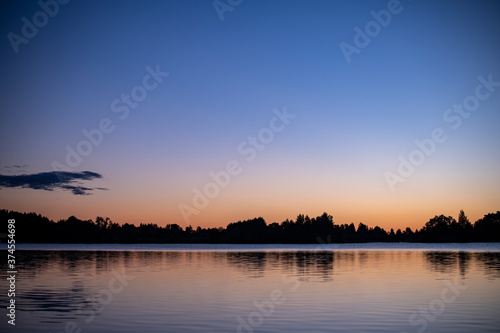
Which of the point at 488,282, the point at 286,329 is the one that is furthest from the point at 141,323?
the point at 488,282

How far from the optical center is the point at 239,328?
24328 millimetres

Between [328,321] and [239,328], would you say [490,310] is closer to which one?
[328,321]

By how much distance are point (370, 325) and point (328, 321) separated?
2.22 m

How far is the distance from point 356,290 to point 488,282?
13272mm

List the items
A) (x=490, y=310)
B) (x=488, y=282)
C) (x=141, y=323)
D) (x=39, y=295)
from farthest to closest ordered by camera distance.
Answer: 1. (x=488, y=282)
2. (x=39, y=295)
3. (x=490, y=310)
4. (x=141, y=323)

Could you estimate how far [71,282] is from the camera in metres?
44.8

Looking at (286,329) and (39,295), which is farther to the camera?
(39,295)

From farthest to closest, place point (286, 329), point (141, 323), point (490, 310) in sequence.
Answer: point (490, 310) < point (141, 323) < point (286, 329)

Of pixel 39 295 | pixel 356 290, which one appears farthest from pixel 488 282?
pixel 39 295

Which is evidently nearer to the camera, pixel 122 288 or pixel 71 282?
pixel 122 288

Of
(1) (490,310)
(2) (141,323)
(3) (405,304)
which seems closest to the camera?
(2) (141,323)

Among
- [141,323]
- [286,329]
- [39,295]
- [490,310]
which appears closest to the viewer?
[286,329]

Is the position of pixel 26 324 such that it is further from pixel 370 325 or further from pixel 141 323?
pixel 370 325

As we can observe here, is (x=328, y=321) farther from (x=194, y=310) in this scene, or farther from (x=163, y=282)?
(x=163, y=282)
